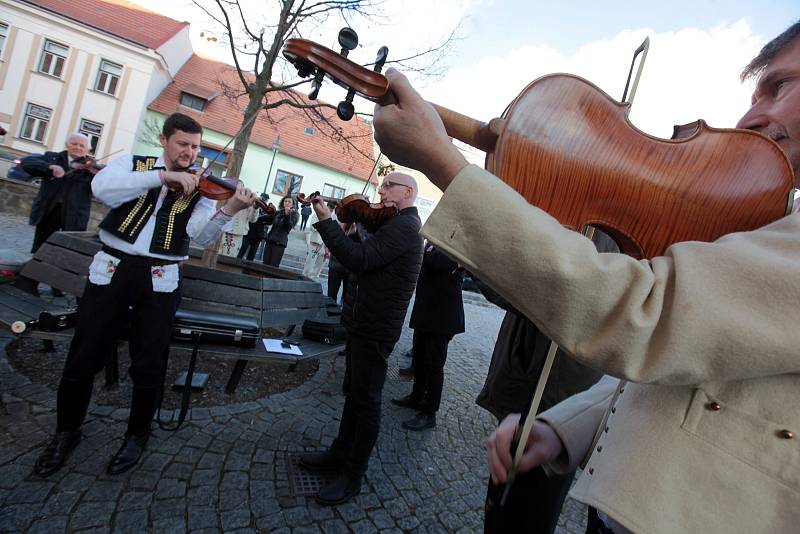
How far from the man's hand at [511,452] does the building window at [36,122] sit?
29.0 m

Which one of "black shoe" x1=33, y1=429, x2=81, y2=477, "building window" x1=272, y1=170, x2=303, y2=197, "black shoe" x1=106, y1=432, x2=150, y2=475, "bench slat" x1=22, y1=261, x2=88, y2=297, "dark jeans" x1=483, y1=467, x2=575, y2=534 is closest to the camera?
"dark jeans" x1=483, y1=467, x2=575, y2=534

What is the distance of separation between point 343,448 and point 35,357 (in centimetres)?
Result: 314

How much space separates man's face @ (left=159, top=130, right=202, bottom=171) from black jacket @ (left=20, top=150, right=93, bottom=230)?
3483 millimetres

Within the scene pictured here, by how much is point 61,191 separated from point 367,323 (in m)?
5.33

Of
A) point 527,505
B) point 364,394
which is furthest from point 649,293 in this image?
point 364,394

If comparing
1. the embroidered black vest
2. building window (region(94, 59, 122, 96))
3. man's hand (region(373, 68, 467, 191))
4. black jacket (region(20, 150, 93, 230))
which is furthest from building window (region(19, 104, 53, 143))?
man's hand (region(373, 68, 467, 191))

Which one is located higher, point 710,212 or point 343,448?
point 710,212

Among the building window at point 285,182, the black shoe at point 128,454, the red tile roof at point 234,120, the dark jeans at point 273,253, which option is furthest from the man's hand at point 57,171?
the building window at point 285,182

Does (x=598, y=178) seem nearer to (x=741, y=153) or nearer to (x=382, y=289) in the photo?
(x=741, y=153)

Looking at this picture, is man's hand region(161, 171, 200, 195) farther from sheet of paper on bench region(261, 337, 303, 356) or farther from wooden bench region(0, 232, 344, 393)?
sheet of paper on bench region(261, 337, 303, 356)

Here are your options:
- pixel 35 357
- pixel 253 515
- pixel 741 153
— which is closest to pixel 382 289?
pixel 253 515

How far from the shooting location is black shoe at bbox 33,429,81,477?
240 centimetres

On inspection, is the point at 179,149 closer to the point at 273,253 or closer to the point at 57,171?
the point at 57,171

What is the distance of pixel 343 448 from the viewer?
115 inches
